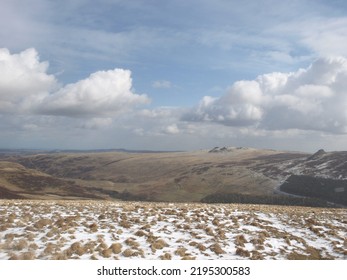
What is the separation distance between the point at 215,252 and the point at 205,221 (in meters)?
6.83

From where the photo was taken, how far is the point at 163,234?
843 inches

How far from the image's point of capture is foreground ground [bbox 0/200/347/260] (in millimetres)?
17875

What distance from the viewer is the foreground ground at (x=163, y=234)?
1788 cm

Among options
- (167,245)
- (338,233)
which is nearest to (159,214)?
(167,245)

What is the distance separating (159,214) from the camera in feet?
89.8

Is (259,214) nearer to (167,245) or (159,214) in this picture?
(159,214)

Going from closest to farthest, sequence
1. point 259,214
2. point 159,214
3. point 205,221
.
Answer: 1. point 205,221
2. point 159,214
3. point 259,214

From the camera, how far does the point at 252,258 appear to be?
1805cm

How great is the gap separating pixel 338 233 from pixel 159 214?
12.8m
